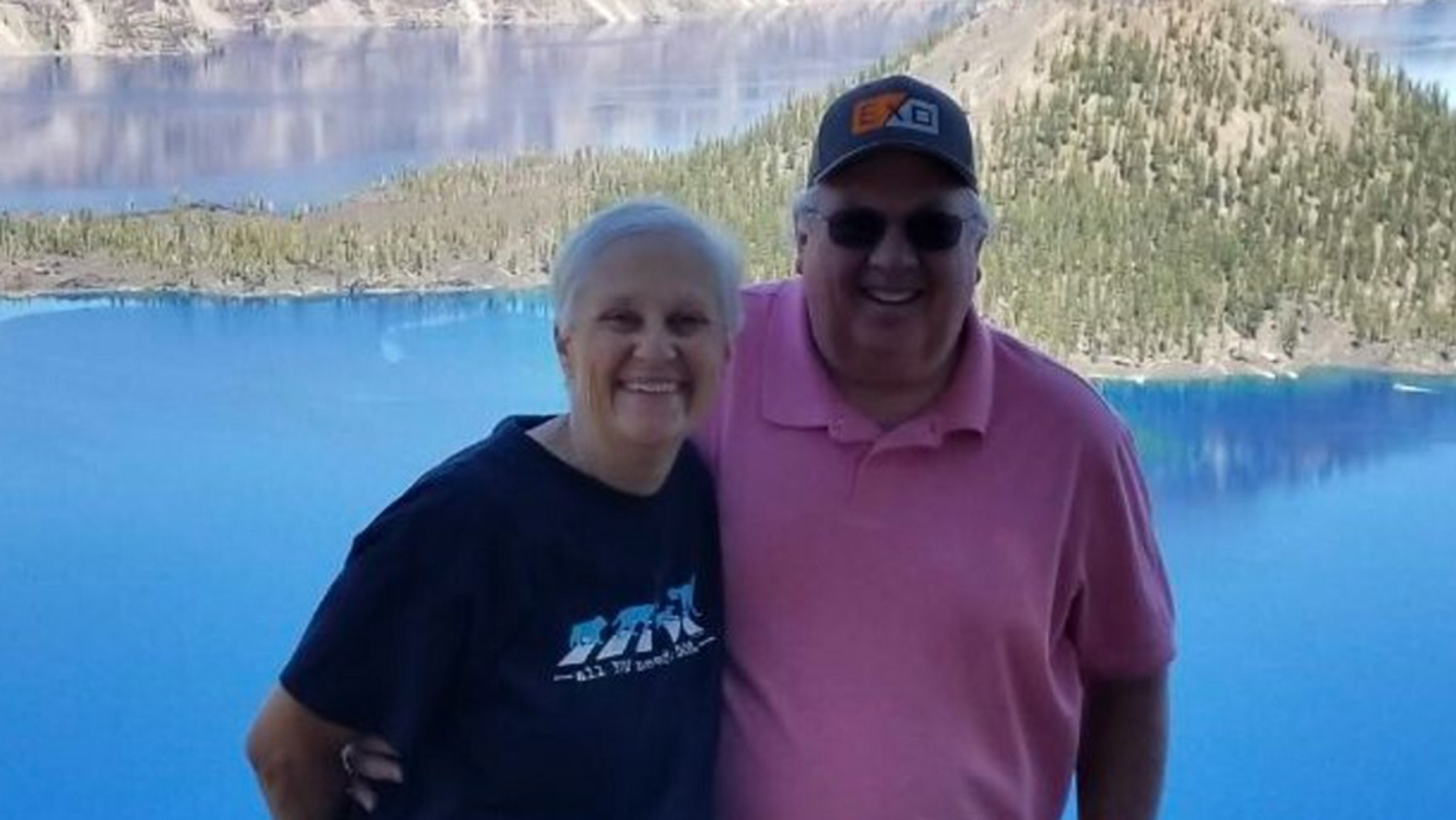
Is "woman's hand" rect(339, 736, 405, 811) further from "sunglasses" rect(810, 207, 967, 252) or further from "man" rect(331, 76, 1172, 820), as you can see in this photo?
"sunglasses" rect(810, 207, 967, 252)

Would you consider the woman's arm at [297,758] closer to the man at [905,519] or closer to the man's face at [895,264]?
the man at [905,519]

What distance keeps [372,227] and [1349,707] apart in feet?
26.7

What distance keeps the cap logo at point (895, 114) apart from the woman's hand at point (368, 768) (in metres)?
0.45

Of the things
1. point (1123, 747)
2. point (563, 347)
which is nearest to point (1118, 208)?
point (1123, 747)

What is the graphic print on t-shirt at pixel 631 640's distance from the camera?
93cm

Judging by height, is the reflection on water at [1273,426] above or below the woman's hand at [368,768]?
below

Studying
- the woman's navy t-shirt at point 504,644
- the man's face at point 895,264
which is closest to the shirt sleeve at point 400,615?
→ the woman's navy t-shirt at point 504,644

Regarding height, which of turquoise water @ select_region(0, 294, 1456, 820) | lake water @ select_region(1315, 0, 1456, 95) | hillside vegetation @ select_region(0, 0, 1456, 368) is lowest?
turquoise water @ select_region(0, 294, 1456, 820)

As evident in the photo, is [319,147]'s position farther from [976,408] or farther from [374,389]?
[976,408]

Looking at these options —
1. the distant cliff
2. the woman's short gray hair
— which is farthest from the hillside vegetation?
the distant cliff

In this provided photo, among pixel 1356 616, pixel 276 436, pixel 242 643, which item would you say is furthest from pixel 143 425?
pixel 1356 616

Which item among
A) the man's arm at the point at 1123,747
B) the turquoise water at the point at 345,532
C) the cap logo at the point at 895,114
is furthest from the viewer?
the turquoise water at the point at 345,532

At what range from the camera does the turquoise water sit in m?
6.14

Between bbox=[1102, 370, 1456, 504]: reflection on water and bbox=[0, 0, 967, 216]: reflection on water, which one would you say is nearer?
bbox=[1102, 370, 1456, 504]: reflection on water
